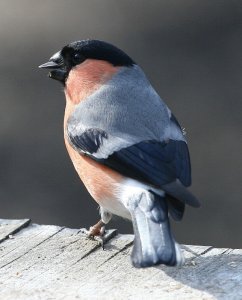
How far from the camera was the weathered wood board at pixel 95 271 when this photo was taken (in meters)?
4.46

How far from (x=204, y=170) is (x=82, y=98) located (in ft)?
10.3

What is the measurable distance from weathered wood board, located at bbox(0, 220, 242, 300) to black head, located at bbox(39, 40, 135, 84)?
1007 millimetres

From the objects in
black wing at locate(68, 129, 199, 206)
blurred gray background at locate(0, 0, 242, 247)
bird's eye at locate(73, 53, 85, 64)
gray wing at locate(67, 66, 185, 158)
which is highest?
bird's eye at locate(73, 53, 85, 64)

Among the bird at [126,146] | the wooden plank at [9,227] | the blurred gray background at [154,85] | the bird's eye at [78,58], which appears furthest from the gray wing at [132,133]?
the blurred gray background at [154,85]

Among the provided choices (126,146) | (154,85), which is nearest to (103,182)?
(126,146)

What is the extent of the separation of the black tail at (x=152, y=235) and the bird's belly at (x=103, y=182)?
0.89ft

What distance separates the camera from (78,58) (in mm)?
5840

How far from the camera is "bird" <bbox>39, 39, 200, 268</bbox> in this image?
15.8 feet

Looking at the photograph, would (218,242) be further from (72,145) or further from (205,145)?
(72,145)

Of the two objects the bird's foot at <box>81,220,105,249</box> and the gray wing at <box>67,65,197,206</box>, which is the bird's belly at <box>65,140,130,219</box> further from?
the bird's foot at <box>81,220,105,249</box>

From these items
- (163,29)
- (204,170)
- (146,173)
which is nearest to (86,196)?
(204,170)

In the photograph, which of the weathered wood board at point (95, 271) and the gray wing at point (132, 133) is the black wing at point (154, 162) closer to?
the gray wing at point (132, 133)

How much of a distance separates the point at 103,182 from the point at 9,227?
474 millimetres

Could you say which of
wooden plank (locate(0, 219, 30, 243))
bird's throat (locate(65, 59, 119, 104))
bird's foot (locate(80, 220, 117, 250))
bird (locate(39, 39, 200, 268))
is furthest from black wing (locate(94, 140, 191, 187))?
bird's throat (locate(65, 59, 119, 104))
